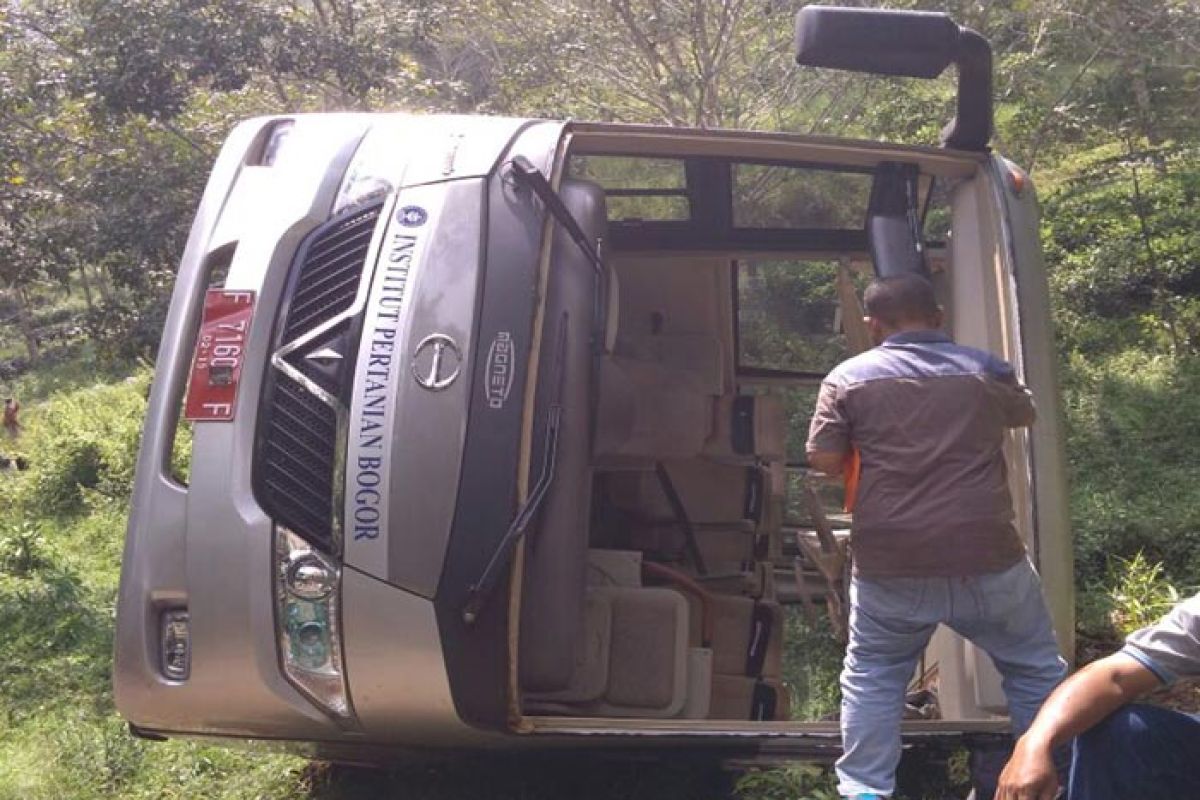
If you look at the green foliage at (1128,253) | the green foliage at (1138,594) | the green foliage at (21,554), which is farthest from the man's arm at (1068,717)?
the green foliage at (1128,253)

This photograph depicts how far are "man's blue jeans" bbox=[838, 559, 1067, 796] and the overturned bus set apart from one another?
0.16 metres

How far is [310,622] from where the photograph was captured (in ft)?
9.96

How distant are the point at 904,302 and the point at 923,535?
601mm

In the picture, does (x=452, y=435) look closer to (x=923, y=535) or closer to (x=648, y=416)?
(x=923, y=535)

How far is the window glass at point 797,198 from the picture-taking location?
445 cm

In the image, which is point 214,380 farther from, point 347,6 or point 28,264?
point 347,6

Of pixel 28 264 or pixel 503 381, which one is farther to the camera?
pixel 28 264

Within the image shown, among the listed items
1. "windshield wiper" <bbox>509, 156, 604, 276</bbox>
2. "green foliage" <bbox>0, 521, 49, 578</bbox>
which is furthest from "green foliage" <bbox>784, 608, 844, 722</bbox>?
"green foliage" <bbox>0, 521, 49, 578</bbox>

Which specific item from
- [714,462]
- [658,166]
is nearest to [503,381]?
[658,166]

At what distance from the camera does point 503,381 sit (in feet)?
10.3

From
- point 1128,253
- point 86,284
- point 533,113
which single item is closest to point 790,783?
point 533,113

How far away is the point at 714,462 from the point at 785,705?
1.21m

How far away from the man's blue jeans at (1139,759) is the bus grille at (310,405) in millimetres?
1683

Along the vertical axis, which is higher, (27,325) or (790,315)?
(27,325)
